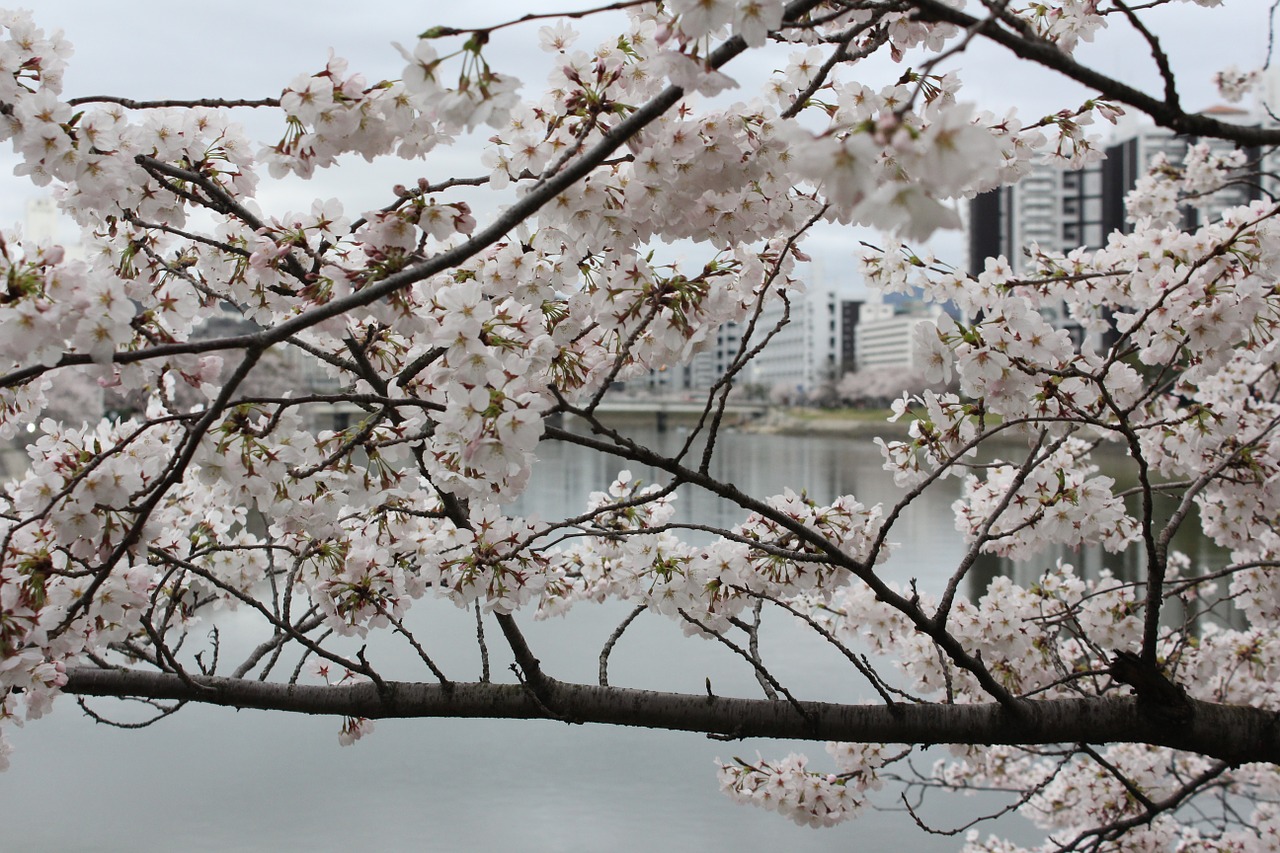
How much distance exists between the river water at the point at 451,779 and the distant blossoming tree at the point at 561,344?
3065mm

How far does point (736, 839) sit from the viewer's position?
5191 mm

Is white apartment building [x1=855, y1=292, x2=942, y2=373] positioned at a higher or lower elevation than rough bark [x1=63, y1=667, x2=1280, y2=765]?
higher

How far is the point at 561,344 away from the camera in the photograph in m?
1.52

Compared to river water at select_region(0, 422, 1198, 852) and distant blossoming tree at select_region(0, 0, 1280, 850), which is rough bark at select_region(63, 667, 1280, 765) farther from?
river water at select_region(0, 422, 1198, 852)

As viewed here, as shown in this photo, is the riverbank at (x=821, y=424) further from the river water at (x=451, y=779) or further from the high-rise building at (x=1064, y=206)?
the river water at (x=451, y=779)

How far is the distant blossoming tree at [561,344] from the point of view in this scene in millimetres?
1067

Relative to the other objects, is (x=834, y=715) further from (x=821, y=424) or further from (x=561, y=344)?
(x=821, y=424)

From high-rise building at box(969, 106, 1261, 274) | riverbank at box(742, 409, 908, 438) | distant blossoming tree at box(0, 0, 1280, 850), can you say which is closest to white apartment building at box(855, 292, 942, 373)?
high-rise building at box(969, 106, 1261, 274)

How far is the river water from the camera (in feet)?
17.0

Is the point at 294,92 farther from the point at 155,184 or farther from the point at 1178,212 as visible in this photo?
the point at 1178,212

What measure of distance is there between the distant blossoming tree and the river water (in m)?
3.06

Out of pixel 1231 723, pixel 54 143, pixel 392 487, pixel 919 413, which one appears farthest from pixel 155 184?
pixel 1231 723

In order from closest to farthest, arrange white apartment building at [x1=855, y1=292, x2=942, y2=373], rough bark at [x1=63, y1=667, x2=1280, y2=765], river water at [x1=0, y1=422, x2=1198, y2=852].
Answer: rough bark at [x1=63, y1=667, x2=1280, y2=765] → river water at [x1=0, y1=422, x2=1198, y2=852] → white apartment building at [x1=855, y1=292, x2=942, y2=373]

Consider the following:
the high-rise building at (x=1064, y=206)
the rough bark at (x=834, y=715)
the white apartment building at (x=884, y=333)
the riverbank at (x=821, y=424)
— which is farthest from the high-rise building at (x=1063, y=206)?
the rough bark at (x=834, y=715)
